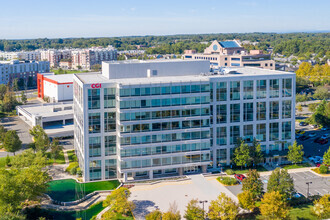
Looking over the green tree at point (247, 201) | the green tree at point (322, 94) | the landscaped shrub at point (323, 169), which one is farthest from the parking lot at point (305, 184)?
the green tree at point (322, 94)

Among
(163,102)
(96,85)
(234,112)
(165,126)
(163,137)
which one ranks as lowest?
(163,137)

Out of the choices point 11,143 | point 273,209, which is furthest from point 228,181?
point 11,143

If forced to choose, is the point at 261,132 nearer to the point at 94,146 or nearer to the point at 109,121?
the point at 109,121

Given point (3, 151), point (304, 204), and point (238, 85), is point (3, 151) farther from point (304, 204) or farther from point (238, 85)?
point (304, 204)

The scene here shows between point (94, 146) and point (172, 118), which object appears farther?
point (172, 118)

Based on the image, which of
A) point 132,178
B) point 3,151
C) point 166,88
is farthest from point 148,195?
point 3,151

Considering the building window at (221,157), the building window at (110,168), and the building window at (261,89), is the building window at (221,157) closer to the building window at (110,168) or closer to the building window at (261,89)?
the building window at (261,89)

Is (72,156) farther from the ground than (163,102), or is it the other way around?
(163,102)
